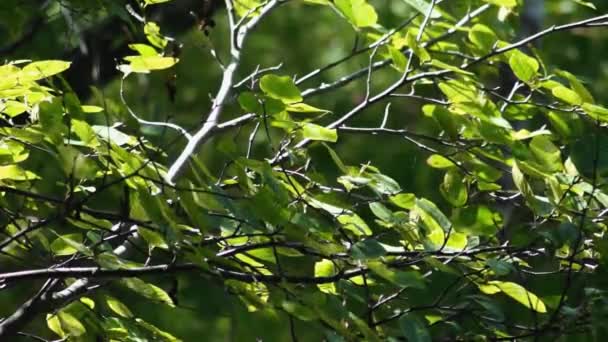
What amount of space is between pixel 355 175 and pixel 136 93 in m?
4.72

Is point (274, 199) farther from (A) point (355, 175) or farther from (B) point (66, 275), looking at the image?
(B) point (66, 275)

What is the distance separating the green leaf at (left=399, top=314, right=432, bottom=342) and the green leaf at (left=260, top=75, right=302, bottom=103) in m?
0.49

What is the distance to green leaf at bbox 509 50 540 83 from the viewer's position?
2547 millimetres

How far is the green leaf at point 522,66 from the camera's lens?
255cm

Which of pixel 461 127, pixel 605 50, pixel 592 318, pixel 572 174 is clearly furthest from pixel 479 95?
pixel 605 50

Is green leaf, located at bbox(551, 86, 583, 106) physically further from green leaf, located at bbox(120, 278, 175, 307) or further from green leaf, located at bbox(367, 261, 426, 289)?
green leaf, located at bbox(120, 278, 175, 307)

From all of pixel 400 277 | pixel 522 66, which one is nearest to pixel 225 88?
A: pixel 522 66

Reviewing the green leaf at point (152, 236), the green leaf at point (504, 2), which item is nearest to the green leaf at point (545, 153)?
the green leaf at point (504, 2)

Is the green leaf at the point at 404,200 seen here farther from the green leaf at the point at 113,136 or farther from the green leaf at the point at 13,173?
the green leaf at the point at 13,173

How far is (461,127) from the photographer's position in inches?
104

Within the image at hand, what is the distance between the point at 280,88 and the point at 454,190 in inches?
18.7

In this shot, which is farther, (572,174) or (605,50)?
(605,50)

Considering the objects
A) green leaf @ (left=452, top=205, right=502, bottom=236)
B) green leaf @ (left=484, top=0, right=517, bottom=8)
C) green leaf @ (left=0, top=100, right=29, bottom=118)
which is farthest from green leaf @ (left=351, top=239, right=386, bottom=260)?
green leaf @ (left=484, top=0, right=517, bottom=8)

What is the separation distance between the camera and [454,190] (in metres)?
2.45
